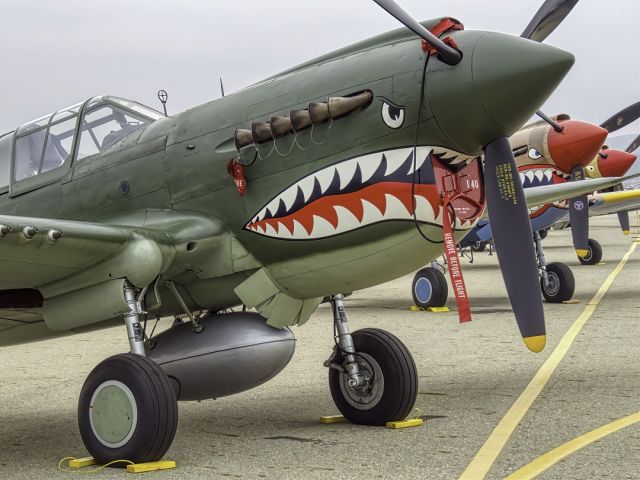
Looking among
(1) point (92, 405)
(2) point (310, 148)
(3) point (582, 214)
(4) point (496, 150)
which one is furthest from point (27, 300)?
(3) point (582, 214)

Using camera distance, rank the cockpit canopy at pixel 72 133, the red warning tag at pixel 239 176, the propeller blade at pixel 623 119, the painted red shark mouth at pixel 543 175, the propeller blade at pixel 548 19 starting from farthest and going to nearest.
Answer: the propeller blade at pixel 623 119 → the painted red shark mouth at pixel 543 175 → the propeller blade at pixel 548 19 → the cockpit canopy at pixel 72 133 → the red warning tag at pixel 239 176

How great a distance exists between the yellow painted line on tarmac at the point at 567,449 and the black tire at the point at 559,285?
8646mm

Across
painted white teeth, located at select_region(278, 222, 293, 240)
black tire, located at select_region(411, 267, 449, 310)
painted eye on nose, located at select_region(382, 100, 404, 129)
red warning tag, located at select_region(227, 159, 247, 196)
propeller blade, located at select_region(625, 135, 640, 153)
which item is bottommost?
black tire, located at select_region(411, 267, 449, 310)

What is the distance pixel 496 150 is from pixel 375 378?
189 centimetres

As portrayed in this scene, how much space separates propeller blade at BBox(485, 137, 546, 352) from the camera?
566 centimetres

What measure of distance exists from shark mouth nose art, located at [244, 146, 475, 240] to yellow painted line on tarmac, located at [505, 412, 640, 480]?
4.59 ft

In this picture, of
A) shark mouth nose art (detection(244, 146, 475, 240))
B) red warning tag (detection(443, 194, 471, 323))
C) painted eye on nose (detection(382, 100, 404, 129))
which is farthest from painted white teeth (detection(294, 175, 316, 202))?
red warning tag (detection(443, 194, 471, 323))

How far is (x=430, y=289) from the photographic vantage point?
14852 mm

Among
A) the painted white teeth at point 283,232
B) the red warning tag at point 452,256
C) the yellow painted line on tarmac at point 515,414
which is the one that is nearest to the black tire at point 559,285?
the yellow painted line on tarmac at point 515,414

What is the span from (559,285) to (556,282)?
7cm

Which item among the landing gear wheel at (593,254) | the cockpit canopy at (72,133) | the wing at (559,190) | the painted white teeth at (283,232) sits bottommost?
the landing gear wheel at (593,254)

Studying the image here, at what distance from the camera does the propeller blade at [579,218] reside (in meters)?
14.0

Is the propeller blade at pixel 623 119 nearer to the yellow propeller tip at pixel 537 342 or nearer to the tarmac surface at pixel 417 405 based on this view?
the tarmac surface at pixel 417 405

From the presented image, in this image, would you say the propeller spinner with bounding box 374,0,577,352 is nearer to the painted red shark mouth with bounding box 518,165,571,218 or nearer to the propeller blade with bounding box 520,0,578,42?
the propeller blade with bounding box 520,0,578,42
